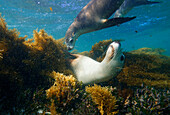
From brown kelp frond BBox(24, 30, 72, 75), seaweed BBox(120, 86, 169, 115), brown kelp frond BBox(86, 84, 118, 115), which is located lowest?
seaweed BBox(120, 86, 169, 115)

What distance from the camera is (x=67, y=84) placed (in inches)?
92.6

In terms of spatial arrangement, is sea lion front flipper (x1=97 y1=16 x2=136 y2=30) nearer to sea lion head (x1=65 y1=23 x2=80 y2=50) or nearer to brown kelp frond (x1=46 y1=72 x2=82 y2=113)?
sea lion head (x1=65 y1=23 x2=80 y2=50)

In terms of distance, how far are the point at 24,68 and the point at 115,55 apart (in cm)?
272

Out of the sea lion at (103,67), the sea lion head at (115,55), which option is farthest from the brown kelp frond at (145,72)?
the sea lion head at (115,55)

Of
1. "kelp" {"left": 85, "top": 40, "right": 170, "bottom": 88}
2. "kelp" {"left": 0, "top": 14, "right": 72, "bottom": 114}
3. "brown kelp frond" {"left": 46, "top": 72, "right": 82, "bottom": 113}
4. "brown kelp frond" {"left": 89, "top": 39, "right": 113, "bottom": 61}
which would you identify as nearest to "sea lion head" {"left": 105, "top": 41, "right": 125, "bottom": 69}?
"kelp" {"left": 85, "top": 40, "right": 170, "bottom": 88}

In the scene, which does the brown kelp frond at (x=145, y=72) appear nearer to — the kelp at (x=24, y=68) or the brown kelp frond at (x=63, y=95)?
the brown kelp frond at (x=63, y=95)

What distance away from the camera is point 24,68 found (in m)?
2.78

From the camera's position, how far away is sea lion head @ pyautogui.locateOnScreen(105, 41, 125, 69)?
2.59 metres

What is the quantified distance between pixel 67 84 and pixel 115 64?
1.50 meters

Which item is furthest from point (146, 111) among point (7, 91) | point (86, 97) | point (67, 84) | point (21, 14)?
point (21, 14)

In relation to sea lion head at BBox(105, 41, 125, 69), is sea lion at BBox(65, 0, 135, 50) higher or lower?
higher

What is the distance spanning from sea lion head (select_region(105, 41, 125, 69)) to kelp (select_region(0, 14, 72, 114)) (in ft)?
5.53

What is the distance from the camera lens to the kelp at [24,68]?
6.63 feet

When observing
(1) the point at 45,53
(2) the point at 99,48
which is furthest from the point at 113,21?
(2) the point at 99,48
